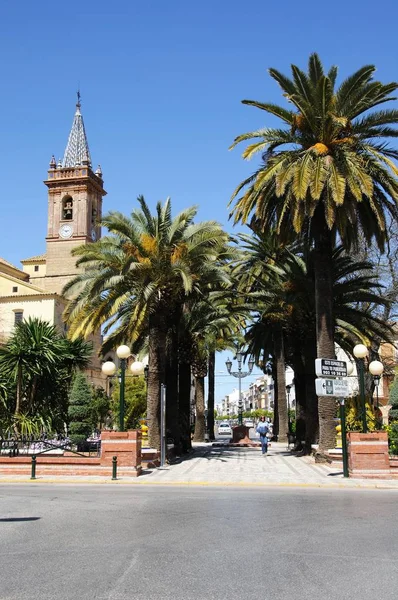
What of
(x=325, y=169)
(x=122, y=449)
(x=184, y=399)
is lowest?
(x=122, y=449)

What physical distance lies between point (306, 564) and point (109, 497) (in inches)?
290

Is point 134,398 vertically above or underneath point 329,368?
underneath

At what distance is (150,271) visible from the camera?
2292 cm

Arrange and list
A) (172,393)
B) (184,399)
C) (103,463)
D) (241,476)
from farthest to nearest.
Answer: (184,399) → (172,393) → (103,463) → (241,476)

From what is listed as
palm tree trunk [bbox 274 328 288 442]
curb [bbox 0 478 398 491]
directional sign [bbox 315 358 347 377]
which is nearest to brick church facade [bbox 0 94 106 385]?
palm tree trunk [bbox 274 328 288 442]

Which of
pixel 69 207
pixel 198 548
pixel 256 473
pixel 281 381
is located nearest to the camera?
pixel 198 548

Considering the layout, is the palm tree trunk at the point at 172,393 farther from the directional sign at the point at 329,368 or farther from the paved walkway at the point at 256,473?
the directional sign at the point at 329,368

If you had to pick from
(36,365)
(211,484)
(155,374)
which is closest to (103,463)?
(211,484)

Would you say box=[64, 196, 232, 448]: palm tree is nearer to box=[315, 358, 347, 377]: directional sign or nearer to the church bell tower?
box=[315, 358, 347, 377]: directional sign

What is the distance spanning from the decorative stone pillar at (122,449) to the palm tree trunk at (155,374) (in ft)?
9.86

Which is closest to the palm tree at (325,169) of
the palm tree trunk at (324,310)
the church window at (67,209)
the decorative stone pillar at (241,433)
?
the palm tree trunk at (324,310)

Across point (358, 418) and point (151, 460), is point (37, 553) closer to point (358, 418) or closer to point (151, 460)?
point (151, 460)

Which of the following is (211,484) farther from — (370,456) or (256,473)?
(370,456)

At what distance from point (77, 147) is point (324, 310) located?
67.6 m
